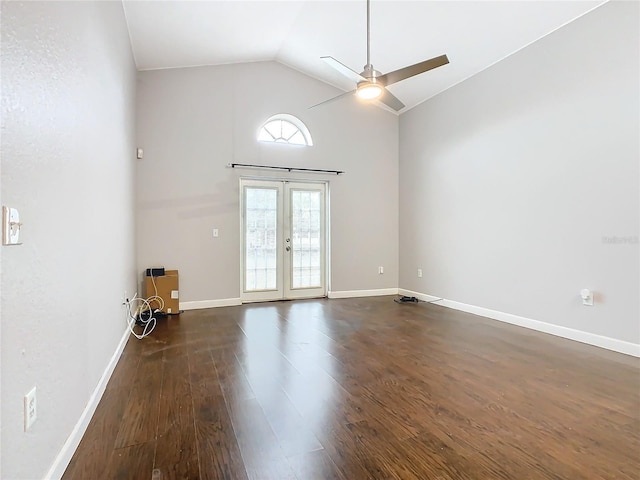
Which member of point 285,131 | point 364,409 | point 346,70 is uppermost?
point 285,131

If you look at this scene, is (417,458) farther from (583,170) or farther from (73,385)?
(583,170)

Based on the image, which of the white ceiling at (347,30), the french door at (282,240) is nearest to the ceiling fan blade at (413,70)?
the white ceiling at (347,30)

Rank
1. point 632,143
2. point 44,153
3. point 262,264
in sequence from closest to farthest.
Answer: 1. point 44,153
2. point 632,143
3. point 262,264

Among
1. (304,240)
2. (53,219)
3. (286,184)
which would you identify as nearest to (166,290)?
(304,240)

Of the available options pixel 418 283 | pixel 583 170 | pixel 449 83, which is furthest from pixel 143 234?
pixel 583 170

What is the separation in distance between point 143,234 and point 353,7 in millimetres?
3868

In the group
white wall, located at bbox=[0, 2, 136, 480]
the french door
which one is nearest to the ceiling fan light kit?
white wall, located at bbox=[0, 2, 136, 480]

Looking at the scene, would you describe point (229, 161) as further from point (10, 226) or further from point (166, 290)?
point (10, 226)

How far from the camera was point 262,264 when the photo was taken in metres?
5.55

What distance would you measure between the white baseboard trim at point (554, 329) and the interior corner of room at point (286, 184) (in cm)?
2

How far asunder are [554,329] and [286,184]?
13.3 ft

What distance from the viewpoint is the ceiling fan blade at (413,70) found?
9.14 ft

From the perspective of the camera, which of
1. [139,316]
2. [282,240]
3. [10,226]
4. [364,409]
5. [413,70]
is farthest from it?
[282,240]

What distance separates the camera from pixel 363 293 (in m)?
6.08
